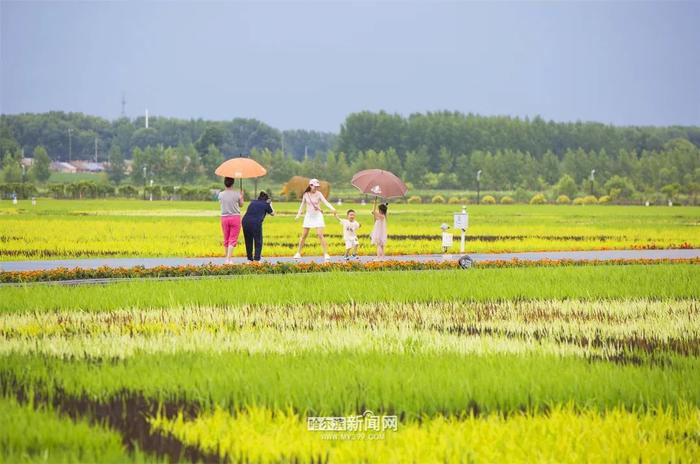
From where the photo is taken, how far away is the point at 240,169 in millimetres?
23609

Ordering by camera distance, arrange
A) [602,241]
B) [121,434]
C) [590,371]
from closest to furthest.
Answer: [121,434], [590,371], [602,241]

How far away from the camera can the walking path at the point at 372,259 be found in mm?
22797

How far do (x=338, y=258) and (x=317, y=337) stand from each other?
13590mm

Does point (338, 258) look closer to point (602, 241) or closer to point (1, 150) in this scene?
point (602, 241)

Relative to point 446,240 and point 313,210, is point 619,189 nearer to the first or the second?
point 446,240

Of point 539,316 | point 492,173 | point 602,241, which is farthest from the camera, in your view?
point 492,173

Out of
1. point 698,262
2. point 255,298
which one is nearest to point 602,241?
point 698,262

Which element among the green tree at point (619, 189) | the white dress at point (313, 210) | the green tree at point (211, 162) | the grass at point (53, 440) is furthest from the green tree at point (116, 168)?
the grass at point (53, 440)

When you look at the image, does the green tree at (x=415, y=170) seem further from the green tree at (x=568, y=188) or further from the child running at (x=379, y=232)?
the child running at (x=379, y=232)

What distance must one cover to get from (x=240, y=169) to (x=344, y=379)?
1477cm

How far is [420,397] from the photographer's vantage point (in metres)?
8.71

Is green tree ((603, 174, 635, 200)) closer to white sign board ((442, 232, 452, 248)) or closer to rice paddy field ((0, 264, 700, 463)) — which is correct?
white sign board ((442, 232, 452, 248))

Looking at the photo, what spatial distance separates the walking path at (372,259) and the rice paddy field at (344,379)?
6487 mm

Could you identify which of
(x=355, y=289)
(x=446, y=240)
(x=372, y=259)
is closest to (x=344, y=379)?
(x=355, y=289)
